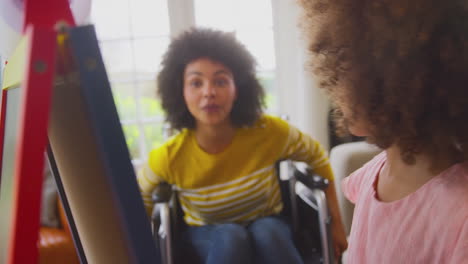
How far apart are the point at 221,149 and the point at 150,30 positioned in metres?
1.04

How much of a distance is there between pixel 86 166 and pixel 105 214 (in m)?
0.08

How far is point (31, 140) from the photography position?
0.43 metres

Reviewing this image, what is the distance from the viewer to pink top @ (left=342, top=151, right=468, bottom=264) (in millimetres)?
555

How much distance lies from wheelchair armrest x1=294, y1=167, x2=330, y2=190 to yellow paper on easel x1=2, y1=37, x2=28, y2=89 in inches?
36.6

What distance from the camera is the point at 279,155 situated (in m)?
1.36

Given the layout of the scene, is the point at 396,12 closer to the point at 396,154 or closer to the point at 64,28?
the point at 396,154

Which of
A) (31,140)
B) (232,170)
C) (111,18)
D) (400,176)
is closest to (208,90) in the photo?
(232,170)

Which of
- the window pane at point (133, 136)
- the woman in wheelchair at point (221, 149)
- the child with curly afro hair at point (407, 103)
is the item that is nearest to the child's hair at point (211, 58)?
the woman in wheelchair at point (221, 149)

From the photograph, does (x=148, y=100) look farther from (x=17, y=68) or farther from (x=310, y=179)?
(x=17, y=68)

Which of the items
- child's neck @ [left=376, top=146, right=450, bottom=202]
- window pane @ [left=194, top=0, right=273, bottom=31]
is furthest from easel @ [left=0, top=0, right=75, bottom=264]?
window pane @ [left=194, top=0, right=273, bottom=31]

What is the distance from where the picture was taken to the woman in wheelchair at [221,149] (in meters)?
1.28

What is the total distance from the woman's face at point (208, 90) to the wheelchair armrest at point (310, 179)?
352 millimetres

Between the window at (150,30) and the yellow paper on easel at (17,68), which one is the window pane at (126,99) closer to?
the window at (150,30)

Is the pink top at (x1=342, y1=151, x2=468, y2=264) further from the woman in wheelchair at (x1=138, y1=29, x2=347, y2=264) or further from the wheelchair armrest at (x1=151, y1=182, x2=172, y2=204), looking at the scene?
the wheelchair armrest at (x1=151, y1=182, x2=172, y2=204)
